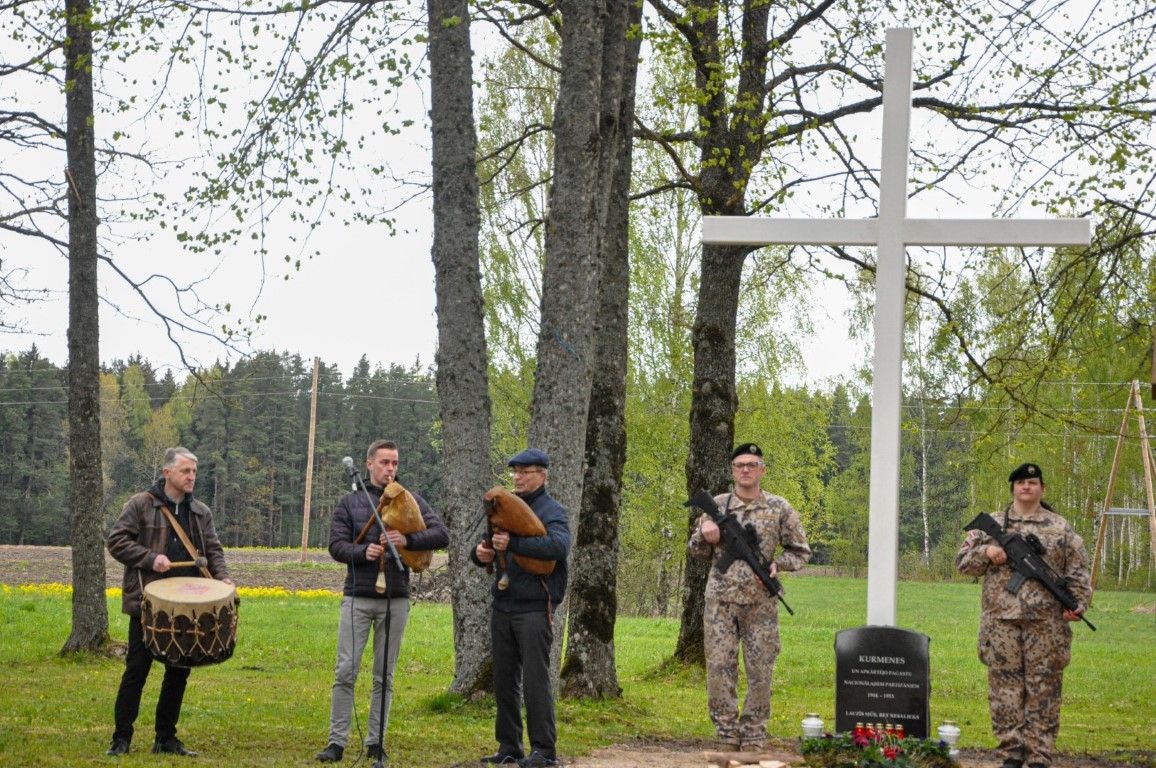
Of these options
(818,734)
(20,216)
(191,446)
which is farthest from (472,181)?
(191,446)

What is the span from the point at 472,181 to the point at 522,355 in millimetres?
16001

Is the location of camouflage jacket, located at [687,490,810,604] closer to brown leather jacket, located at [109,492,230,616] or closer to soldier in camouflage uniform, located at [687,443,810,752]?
soldier in camouflage uniform, located at [687,443,810,752]

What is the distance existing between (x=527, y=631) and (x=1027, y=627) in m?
3.18

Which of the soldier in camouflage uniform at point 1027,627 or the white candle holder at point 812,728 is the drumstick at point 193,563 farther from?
the soldier in camouflage uniform at point 1027,627

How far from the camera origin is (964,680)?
16.5 metres

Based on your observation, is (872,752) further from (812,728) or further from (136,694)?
(136,694)

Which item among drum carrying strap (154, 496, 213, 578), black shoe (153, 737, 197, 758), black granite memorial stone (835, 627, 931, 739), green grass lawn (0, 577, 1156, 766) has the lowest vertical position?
green grass lawn (0, 577, 1156, 766)

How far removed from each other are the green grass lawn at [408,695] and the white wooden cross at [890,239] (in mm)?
2449

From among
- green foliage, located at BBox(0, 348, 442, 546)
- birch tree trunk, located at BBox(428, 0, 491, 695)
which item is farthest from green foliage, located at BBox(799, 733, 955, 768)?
green foliage, located at BBox(0, 348, 442, 546)

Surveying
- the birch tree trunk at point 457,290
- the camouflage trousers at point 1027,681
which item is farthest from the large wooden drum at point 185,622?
the camouflage trousers at point 1027,681

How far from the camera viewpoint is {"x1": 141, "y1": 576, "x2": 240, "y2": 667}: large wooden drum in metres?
7.80

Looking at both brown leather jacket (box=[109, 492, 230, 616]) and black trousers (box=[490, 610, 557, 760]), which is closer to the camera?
black trousers (box=[490, 610, 557, 760])

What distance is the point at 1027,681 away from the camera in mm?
8539

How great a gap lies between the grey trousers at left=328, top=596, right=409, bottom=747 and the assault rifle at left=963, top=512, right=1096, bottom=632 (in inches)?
141
